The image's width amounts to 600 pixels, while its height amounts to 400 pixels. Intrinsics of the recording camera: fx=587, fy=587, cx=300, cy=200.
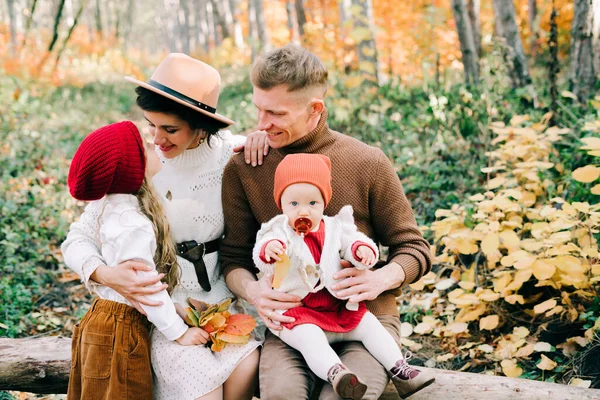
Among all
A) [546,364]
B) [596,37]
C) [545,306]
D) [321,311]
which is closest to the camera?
[321,311]

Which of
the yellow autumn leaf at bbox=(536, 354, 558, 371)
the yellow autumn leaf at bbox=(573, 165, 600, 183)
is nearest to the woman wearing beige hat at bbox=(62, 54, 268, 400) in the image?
the yellow autumn leaf at bbox=(536, 354, 558, 371)

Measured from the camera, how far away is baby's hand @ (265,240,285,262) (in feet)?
7.45

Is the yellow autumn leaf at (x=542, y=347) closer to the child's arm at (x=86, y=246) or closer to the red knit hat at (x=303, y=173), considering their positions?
the red knit hat at (x=303, y=173)

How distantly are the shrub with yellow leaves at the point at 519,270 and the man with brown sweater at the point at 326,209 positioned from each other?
3.00ft

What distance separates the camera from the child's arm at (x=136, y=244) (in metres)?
2.38

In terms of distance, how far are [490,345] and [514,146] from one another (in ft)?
6.24

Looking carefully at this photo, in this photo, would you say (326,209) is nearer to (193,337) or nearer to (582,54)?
(193,337)

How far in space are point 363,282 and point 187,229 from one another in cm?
93

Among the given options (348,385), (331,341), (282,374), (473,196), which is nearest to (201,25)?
(473,196)

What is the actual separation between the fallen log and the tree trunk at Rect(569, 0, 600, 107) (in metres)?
3.70

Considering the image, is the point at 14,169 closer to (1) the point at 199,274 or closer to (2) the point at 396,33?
(1) the point at 199,274

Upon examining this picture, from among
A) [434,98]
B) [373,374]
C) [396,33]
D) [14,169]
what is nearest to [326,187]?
[373,374]

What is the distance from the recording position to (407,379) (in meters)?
2.33

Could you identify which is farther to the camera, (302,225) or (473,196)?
(473,196)
